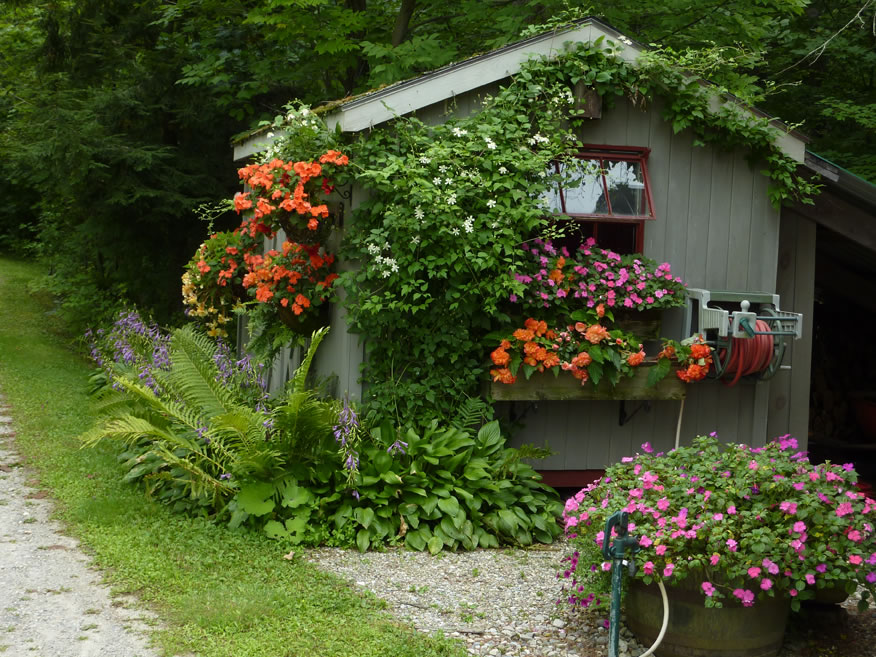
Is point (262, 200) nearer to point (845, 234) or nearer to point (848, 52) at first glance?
point (845, 234)

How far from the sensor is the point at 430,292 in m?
6.10

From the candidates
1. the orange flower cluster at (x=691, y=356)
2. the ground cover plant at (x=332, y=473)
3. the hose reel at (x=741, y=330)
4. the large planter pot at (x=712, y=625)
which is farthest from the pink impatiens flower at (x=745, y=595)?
the hose reel at (x=741, y=330)

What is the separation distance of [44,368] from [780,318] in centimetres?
961

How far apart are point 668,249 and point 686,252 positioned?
0.49 feet

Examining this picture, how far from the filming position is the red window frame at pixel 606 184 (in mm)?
6523

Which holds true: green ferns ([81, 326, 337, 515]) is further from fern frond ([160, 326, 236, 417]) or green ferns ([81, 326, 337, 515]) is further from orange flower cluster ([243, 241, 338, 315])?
orange flower cluster ([243, 241, 338, 315])

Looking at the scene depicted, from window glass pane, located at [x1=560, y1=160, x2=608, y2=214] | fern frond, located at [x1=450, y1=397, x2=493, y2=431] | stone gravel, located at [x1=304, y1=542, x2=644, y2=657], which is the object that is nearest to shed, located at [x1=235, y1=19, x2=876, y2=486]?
window glass pane, located at [x1=560, y1=160, x2=608, y2=214]

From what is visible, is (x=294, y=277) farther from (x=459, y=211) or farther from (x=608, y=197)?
(x=608, y=197)

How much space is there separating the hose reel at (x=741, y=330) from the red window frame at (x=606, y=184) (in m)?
0.63

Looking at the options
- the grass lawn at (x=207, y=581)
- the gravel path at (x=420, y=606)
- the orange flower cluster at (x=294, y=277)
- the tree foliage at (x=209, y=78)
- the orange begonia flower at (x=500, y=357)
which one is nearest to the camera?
the grass lawn at (x=207, y=581)

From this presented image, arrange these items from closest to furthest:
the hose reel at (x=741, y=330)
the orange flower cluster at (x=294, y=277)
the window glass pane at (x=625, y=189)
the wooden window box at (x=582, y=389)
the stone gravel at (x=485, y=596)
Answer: the stone gravel at (x=485, y=596) → the wooden window box at (x=582, y=389) → the hose reel at (x=741, y=330) → the orange flower cluster at (x=294, y=277) → the window glass pane at (x=625, y=189)

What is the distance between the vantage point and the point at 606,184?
21.8ft

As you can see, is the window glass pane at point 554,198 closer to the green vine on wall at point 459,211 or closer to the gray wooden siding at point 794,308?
the green vine on wall at point 459,211

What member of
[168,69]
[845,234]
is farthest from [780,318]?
[168,69]
